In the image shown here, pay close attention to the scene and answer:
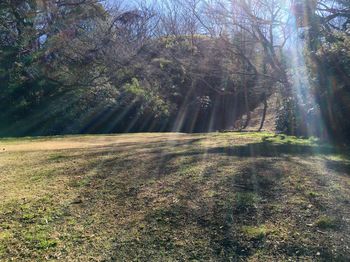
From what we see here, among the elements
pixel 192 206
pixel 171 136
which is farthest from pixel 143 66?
pixel 192 206

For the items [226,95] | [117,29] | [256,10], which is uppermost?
[117,29]

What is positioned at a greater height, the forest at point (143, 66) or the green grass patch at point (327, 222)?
the forest at point (143, 66)

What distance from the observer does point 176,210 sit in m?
4.18

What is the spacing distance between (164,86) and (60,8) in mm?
→ 7793

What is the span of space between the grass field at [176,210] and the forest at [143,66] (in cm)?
753

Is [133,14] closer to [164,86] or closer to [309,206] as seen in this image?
[164,86]

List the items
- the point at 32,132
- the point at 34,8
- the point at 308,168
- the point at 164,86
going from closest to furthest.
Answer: the point at 308,168 < the point at 32,132 < the point at 34,8 < the point at 164,86

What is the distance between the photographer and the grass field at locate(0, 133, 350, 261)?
3.34m

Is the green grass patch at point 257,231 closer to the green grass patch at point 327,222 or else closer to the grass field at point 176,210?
the grass field at point 176,210

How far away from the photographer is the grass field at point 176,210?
11.0 ft

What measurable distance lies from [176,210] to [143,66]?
19.2m

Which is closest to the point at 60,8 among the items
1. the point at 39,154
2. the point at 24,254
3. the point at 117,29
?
the point at 117,29

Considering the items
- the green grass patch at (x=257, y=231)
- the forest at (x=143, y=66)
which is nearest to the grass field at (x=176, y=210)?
the green grass patch at (x=257, y=231)

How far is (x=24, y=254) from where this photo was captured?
3271 mm
